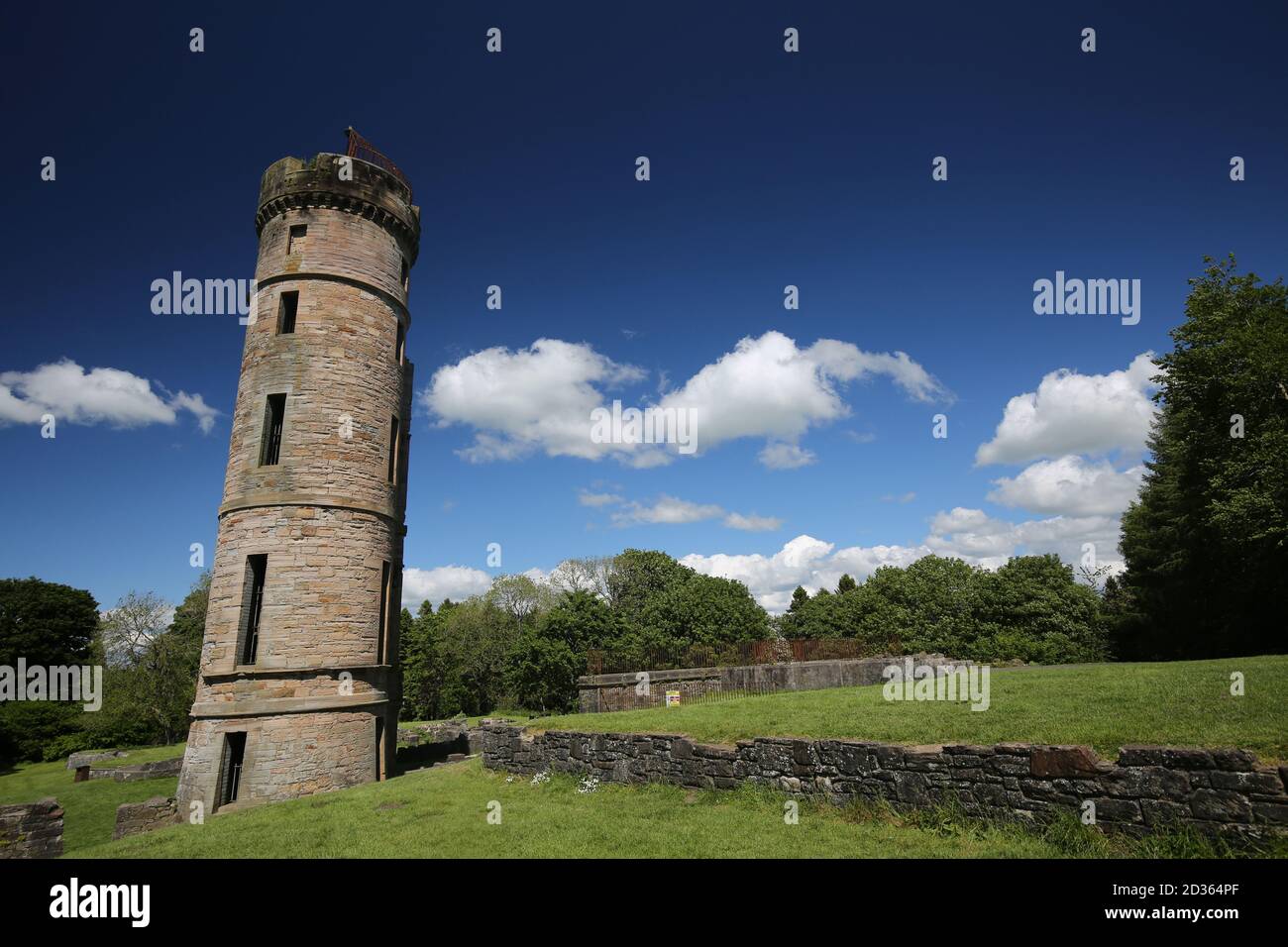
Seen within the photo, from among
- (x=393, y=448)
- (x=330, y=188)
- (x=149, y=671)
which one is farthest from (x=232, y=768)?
(x=149, y=671)

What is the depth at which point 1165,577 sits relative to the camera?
35281 millimetres

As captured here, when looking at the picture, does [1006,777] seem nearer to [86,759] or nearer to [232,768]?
[232,768]

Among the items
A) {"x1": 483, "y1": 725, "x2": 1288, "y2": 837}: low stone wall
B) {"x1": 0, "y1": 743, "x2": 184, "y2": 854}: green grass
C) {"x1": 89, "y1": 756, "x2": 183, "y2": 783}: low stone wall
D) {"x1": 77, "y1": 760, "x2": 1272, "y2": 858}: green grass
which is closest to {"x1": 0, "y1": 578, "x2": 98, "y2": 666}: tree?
{"x1": 0, "y1": 743, "x2": 184, "y2": 854}: green grass

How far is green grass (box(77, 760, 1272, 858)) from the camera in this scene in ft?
24.5

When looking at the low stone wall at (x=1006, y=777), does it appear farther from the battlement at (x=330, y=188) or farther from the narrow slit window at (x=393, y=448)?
the battlement at (x=330, y=188)

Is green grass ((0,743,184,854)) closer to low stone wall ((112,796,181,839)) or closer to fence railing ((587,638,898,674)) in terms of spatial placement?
low stone wall ((112,796,181,839))

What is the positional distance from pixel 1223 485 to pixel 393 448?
34584 mm

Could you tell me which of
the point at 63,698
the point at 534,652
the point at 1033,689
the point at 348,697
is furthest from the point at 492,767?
the point at 63,698

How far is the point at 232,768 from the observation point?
55.6 feet

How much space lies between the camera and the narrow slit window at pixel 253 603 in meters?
17.6

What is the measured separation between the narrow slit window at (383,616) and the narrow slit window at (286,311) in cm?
883

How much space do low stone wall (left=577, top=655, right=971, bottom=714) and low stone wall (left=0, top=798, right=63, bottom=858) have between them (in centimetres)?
1472

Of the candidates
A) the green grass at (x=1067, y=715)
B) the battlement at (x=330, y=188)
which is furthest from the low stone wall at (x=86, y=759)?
the green grass at (x=1067, y=715)
